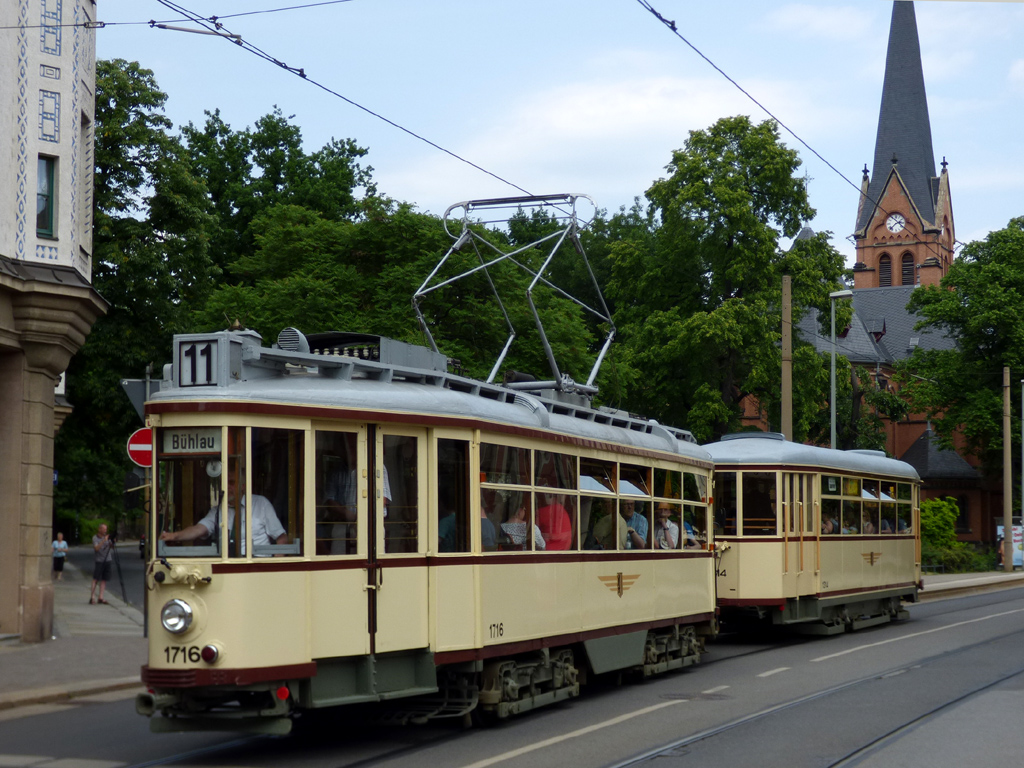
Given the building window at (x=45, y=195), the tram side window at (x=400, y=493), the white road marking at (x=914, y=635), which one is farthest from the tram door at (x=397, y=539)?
the building window at (x=45, y=195)

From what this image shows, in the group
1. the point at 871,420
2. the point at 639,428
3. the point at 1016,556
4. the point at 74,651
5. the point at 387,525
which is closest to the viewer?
the point at 387,525

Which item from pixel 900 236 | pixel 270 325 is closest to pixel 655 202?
pixel 270 325

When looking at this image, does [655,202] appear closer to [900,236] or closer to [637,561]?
[637,561]

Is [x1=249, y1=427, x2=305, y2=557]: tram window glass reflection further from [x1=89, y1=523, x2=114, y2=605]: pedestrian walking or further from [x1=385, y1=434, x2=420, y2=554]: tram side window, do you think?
[x1=89, y1=523, x2=114, y2=605]: pedestrian walking

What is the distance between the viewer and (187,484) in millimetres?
9211

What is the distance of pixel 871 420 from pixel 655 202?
1965 cm

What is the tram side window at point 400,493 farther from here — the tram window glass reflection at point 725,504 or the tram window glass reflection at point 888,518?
the tram window glass reflection at point 888,518

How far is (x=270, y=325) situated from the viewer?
1309 inches

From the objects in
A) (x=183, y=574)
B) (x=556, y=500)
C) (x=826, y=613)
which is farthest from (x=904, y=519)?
(x=183, y=574)

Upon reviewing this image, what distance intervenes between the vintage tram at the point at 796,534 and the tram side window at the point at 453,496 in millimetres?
8687

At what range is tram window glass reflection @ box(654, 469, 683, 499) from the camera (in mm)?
14812

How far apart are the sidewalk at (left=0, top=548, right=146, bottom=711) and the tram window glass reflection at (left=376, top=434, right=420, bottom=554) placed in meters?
5.59

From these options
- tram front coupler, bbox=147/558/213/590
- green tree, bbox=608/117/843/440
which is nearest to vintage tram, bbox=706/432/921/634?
tram front coupler, bbox=147/558/213/590

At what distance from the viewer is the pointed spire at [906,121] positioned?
271 ft
